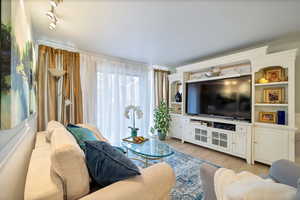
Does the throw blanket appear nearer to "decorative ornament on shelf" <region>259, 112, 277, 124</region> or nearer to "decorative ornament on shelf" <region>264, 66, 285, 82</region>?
"decorative ornament on shelf" <region>259, 112, 277, 124</region>

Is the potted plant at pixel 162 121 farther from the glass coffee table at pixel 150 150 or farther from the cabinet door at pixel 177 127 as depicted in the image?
the glass coffee table at pixel 150 150

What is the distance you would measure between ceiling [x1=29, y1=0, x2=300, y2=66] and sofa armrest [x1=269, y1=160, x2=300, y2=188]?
170 centimetres

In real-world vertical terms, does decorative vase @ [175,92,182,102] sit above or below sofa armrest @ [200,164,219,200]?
above

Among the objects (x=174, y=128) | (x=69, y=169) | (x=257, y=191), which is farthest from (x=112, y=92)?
(x=257, y=191)

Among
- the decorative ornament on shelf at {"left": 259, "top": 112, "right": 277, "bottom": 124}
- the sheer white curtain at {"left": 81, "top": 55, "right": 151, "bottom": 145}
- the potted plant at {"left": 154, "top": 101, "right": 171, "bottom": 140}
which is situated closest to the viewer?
the decorative ornament on shelf at {"left": 259, "top": 112, "right": 277, "bottom": 124}

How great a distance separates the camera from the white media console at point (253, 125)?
85.1 inches

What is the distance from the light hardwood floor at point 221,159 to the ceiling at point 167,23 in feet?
7.49

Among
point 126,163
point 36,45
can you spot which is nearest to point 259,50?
point 126,163

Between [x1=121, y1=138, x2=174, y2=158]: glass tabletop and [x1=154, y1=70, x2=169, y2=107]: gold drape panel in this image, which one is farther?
[x1=154, y1=70, x2=169, y2=107]: gold drape panel

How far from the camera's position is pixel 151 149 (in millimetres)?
2059

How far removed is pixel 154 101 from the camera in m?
4.21

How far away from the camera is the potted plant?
3.88m

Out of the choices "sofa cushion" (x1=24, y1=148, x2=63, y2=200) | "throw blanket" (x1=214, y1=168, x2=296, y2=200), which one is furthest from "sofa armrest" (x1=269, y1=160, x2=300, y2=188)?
"sofa cushion" (x1=24, y1=148, x2=63, y2=200)

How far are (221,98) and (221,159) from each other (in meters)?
1.28
